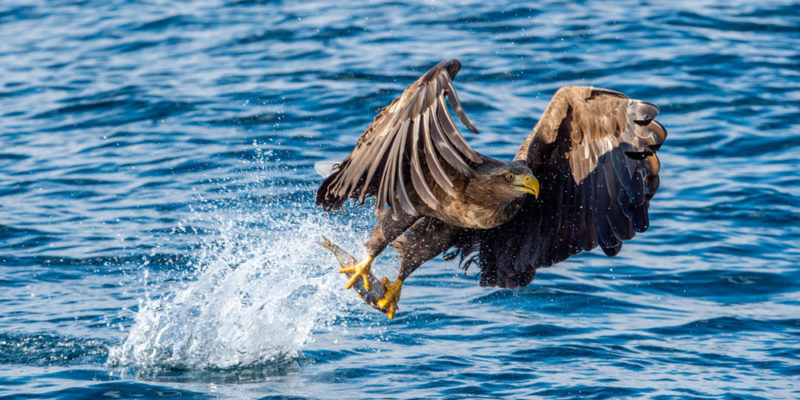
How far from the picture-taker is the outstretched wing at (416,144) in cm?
473

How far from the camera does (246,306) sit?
6770 mm

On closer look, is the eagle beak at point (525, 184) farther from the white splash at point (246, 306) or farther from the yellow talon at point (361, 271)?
the white splash at point (246, 306)

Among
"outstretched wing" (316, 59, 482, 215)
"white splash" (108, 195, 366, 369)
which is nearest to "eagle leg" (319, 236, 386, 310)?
"white splash" (108, 195, 366, 369)

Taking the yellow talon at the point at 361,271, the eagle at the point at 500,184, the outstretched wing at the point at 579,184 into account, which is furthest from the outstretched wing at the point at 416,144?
the outstretched wing at the point at 579,184

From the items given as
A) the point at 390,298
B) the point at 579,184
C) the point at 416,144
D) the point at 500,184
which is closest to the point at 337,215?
the point at 390,298

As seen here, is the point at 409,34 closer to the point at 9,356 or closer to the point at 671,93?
the point at 671,93

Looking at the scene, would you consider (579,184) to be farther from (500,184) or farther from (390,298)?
(390,298)

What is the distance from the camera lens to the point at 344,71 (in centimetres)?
1181

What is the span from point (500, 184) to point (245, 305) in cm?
224

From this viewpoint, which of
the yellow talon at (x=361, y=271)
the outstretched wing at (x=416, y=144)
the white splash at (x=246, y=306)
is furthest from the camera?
the white splash at (x=246, y=306)

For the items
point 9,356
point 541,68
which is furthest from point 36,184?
point 541,68

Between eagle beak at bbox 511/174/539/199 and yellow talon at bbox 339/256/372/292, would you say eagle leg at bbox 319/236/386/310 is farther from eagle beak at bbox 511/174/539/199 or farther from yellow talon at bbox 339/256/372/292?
eagle beak at bbox 511/174/539/199

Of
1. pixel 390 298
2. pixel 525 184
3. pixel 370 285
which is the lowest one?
pixel 390 298

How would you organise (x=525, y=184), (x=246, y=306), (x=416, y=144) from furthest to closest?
(x=246, y=306)
(x=525, y=184)
(x=416, y=144)
